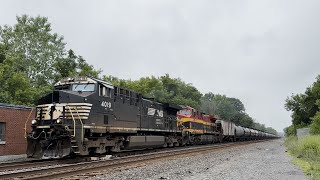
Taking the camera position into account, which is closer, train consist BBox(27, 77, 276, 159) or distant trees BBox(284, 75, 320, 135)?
train consist BBox(27, 77, 276, 159)

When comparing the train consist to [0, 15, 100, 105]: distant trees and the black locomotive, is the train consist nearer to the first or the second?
the black locomotive

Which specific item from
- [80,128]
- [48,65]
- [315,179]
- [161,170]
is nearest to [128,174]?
[161,170]

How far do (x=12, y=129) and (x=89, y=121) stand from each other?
6.33m

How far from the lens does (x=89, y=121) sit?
622 inches

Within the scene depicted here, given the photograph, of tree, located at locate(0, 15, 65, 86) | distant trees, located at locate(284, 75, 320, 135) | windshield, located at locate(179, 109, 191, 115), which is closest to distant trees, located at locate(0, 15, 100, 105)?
tree, located at locate(0, 15, 65, 86)

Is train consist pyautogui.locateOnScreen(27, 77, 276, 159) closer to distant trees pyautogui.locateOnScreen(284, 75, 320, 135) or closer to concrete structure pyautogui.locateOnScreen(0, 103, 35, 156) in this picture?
concrete structure pyautogui.locateOnScreen(0, 103, 35, 156)

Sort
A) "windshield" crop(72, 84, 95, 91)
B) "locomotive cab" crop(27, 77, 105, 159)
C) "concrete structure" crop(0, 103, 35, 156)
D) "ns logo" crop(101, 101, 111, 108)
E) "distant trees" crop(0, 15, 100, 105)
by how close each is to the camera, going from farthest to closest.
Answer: "distant trees" crop(0, 15, 100, 105)
"concrete structure" crop(0, 103, 35, 156)
"ns logo" crop(101, 101, 111, 108)
"windshield" crop(72, 84, 95, 91)
"locomotive cab" crop(27, 77, 105, 159)

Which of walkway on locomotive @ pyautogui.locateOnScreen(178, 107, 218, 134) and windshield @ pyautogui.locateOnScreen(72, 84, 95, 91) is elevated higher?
windshield @ pyautogui.locateOnScreen(72, 84, 95, 91)

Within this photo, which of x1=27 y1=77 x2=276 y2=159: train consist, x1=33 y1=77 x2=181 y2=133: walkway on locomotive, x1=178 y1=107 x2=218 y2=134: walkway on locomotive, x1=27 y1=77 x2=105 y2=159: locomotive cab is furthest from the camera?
x1=178 y1=107 x2=218 y2=134: walkway on locomotive

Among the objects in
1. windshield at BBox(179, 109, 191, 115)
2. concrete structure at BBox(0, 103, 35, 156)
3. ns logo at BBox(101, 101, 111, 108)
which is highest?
windshield at BBox(179, 109, 191, 115)

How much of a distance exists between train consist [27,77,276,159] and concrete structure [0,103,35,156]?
3.71 meters

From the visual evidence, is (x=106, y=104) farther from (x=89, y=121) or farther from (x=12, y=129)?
(x=12, y=129)

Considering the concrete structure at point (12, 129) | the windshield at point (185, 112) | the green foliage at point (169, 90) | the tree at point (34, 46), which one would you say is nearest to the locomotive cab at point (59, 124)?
the concrete structure at point (12, 129)

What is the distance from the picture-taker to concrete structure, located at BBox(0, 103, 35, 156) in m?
18.9
